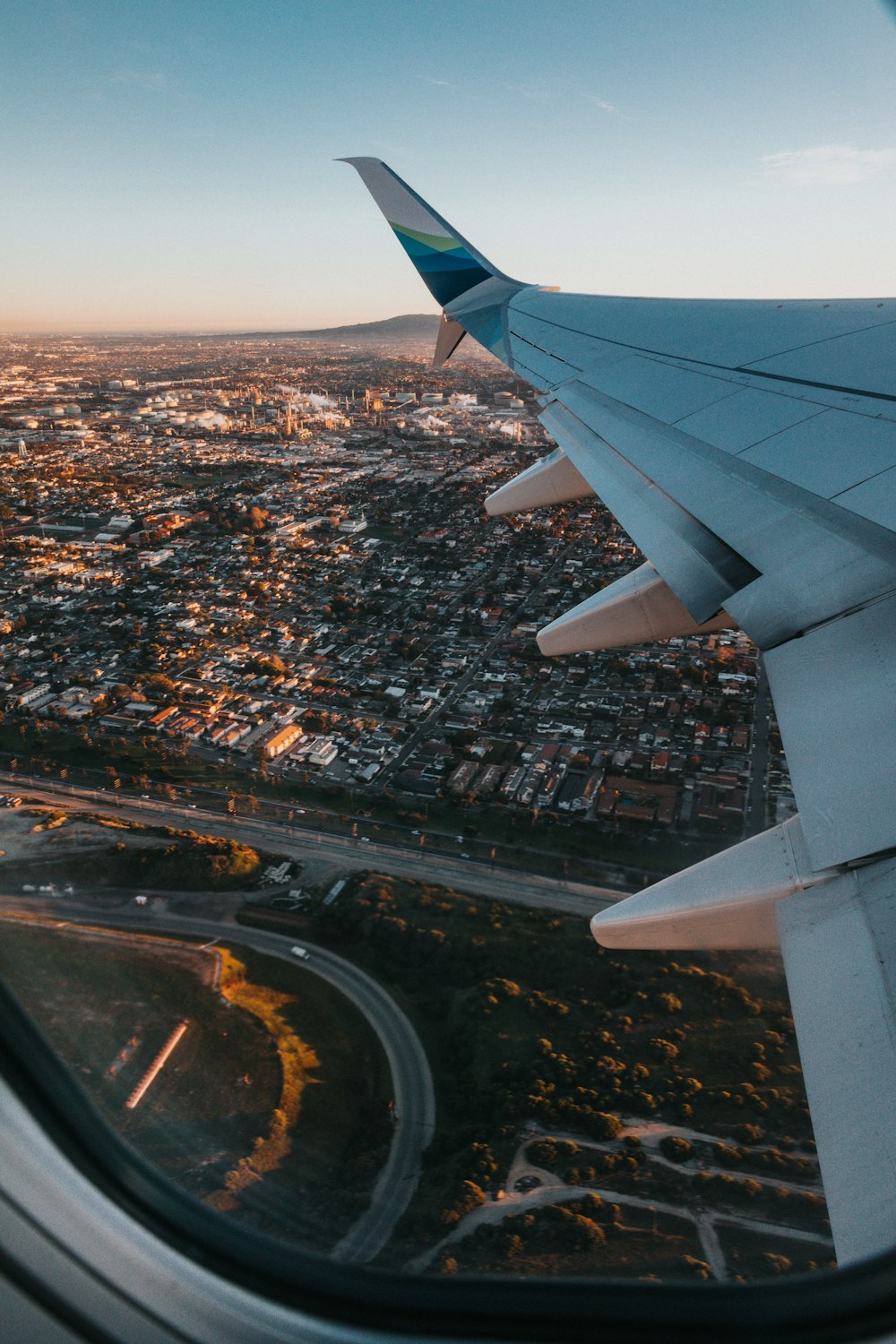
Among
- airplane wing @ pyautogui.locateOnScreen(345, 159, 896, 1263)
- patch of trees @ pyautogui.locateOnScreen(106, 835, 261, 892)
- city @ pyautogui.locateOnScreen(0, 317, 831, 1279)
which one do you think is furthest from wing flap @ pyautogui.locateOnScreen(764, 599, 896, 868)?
patch of trees @ pyautogui.locateOnScreen(106, 835, 261, 892)

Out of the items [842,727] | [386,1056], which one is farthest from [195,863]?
[842,727]

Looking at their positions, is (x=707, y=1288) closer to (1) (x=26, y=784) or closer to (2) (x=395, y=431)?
(1) (x=26, y=784)

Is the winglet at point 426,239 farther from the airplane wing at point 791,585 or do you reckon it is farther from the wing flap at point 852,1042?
the wing flap at point 852,1042

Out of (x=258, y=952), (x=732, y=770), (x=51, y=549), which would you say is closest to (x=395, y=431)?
(x=51, y=549)

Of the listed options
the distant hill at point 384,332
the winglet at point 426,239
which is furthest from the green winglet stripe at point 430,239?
the distant hill at point 384,332

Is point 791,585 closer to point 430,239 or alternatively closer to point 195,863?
point 430,239

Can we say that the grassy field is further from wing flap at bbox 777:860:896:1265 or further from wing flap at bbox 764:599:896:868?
wing flap at bbox 764:599:896:868
